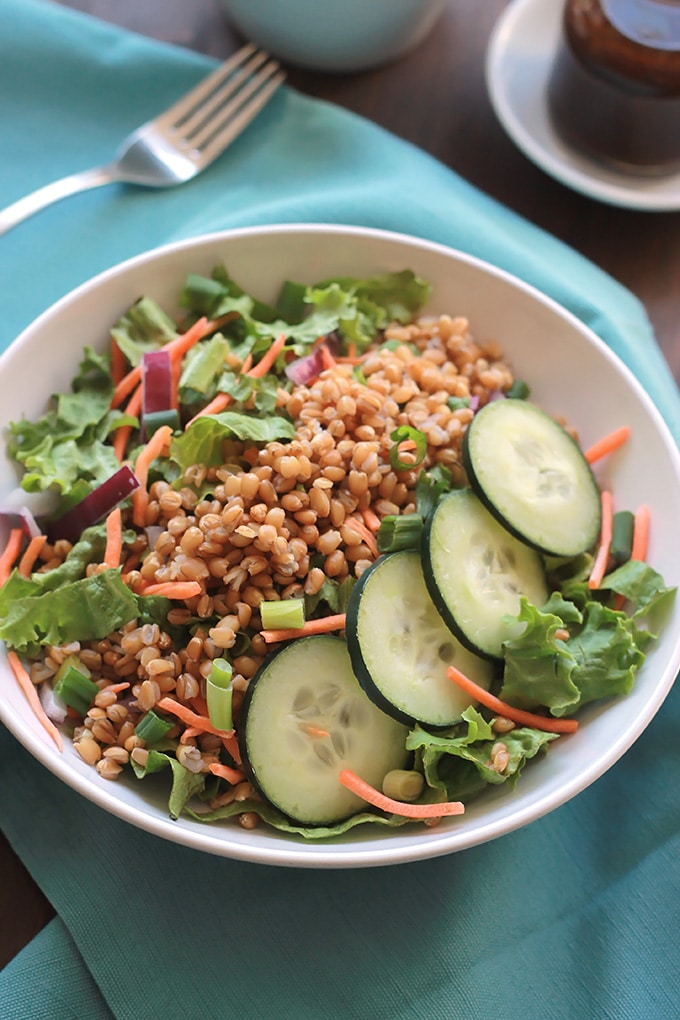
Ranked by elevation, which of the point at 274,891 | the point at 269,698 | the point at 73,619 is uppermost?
the point at 73,619

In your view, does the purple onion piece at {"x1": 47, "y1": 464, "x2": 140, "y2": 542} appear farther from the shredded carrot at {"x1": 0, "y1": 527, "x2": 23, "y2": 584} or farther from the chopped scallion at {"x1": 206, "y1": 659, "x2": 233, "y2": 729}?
the chopped scallion at {"x1": 206, "y1": 659, "x2": 233, "y2": 729}

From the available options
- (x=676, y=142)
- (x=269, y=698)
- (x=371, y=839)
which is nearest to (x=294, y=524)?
(x=269, y=698)

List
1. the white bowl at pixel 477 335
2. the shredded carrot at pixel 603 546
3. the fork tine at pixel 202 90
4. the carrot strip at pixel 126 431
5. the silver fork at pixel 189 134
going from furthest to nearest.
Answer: the fork tine at pixel 202 90 → the silver fork at pixel 189 134 → the carrot strip at pixel 126 431 → the shredded carrot at pixel 603 546 → the white bowl at pixel 477 335

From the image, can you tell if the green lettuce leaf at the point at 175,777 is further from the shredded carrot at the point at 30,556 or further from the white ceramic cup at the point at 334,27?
the white ceramic cup at the point at 334,27

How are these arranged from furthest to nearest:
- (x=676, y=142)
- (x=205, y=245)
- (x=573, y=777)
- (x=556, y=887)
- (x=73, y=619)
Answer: (x=676, y=142)
(x=205, y=245)
(x=556, y=887)
(x=73, y=619)
(x=573, y=777)

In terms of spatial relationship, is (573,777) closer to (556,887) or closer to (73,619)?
(556,887)

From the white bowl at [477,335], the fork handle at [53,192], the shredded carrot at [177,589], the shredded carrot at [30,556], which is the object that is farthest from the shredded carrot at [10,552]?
the fork handle at [53,192]

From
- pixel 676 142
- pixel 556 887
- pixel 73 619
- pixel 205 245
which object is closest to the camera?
pixel 73 619
